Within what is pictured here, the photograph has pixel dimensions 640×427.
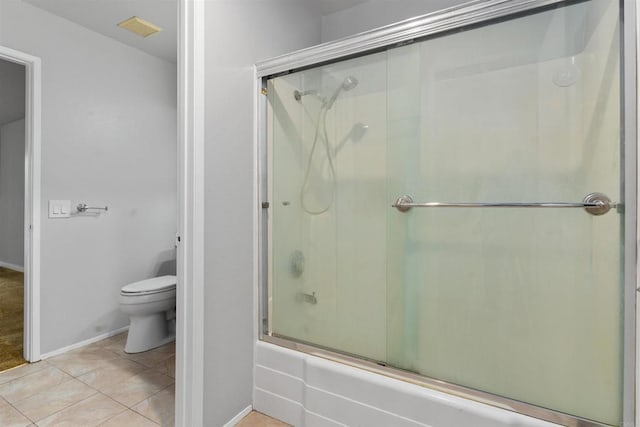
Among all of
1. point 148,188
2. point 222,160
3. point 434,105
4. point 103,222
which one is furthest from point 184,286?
point 148,188

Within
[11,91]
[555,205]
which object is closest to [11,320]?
[11,91]

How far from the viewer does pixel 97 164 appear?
7.98 feet

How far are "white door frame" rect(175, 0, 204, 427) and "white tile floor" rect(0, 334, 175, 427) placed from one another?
0.38m

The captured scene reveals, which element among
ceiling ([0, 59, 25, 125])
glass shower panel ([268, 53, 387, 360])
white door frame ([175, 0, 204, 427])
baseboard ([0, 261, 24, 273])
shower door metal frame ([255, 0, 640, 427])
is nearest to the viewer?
shower door metal frame ([255, 0, 640, 427])

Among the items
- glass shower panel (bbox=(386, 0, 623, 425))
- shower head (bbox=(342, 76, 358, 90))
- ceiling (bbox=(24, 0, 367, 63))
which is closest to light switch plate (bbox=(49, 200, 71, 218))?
ceiling (bbox=(24, 0, 367, 63))

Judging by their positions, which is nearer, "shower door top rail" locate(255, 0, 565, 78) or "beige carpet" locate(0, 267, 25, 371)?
"shower door top rail" locate(255, 0, 565, 78)

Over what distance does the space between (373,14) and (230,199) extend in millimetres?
1657

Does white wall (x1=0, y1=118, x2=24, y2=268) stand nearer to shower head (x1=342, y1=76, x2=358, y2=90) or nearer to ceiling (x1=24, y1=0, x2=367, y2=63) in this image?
ceiling (x1=24, y1=0, x2=367, y2=63)

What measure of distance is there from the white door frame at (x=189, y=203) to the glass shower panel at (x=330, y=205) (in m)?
0.44

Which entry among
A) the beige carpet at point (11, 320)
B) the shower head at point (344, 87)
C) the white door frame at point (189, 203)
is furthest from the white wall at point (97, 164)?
the shower head at point (344, 87)

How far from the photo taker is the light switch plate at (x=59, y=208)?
2.16m

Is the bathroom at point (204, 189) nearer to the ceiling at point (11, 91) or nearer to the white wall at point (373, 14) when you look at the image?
the white wall at point (373, 14)

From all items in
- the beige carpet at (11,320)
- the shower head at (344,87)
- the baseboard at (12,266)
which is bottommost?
the beige carpet at (11,320)

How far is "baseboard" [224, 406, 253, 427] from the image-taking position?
145cm
